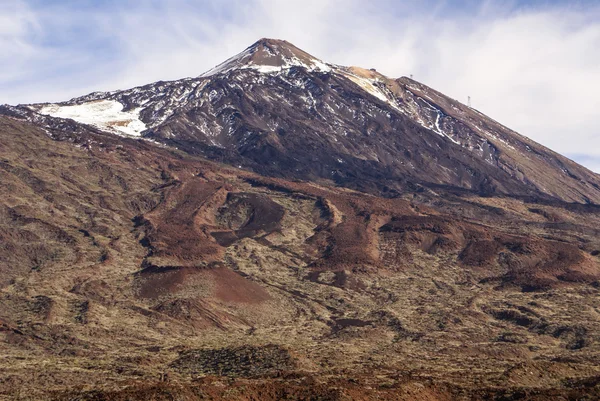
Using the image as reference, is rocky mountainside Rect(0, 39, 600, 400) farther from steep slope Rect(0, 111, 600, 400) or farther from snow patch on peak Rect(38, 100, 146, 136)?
snow patch on peak Rect(38, 100, 146, 136)

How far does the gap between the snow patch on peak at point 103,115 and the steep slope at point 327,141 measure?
→ 250mm

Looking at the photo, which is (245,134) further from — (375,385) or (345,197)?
(375,385)

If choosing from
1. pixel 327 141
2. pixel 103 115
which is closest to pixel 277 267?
pixel 327 141

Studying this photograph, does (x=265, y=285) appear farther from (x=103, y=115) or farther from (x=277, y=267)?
(x=103, y=115)

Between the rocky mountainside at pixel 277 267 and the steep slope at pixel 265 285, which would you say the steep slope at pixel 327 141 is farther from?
the steep slope at pixel 265 285

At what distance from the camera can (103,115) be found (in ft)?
607

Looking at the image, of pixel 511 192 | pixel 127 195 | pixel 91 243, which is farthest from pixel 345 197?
pixel 511 192

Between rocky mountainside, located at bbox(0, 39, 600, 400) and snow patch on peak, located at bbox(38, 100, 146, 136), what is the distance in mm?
1083

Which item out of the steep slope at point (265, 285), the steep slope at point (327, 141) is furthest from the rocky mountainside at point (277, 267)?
the steep slope at point (327, 141)

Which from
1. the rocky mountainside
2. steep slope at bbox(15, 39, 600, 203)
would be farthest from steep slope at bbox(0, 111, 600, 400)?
steep slope at bbox(15, 39, 600, 203)

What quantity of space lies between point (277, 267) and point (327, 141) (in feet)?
270

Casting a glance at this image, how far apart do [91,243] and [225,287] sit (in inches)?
951

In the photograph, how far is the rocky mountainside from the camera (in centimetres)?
4610

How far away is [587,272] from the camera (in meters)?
93.6
